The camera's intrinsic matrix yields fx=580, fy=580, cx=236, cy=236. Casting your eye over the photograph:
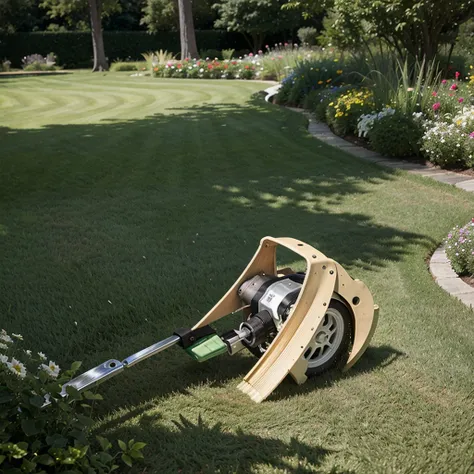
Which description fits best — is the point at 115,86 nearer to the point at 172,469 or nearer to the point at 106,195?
the point at 106,195

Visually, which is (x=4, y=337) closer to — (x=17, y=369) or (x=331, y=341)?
(x=17, y=369)

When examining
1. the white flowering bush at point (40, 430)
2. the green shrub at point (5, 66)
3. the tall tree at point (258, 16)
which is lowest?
the white flowering bush at point (40, 430)

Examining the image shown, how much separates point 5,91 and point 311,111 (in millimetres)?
10118

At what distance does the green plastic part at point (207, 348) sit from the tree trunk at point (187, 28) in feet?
75.4

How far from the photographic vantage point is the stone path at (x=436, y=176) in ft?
14.7

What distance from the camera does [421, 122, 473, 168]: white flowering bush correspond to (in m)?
7.79

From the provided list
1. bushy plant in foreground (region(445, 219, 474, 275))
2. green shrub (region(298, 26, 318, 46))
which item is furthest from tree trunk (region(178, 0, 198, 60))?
bushy plant in foreground (region(445, 219, 474, 275))

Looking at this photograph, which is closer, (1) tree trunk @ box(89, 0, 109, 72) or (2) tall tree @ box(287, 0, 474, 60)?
(2) tall tree @ box(287, 0, 474, 60)

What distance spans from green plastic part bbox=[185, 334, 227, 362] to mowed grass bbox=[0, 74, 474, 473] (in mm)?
201

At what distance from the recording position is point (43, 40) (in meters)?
36.9

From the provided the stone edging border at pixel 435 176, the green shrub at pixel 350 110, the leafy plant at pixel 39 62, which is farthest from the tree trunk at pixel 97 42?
the green shrub at pixel 350 110

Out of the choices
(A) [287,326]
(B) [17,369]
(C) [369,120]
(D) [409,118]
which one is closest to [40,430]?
(B) [17,369]

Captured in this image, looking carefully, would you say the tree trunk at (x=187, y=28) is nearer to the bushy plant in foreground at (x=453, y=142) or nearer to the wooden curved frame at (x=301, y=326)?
the bushy plant in foreground at (x=453, y=142)

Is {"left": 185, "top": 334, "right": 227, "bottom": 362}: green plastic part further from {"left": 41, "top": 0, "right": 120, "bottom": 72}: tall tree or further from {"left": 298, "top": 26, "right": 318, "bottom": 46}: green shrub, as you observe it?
{"left": 298, "top": 26, "right": 318, "bottom": 46}: green shrub
